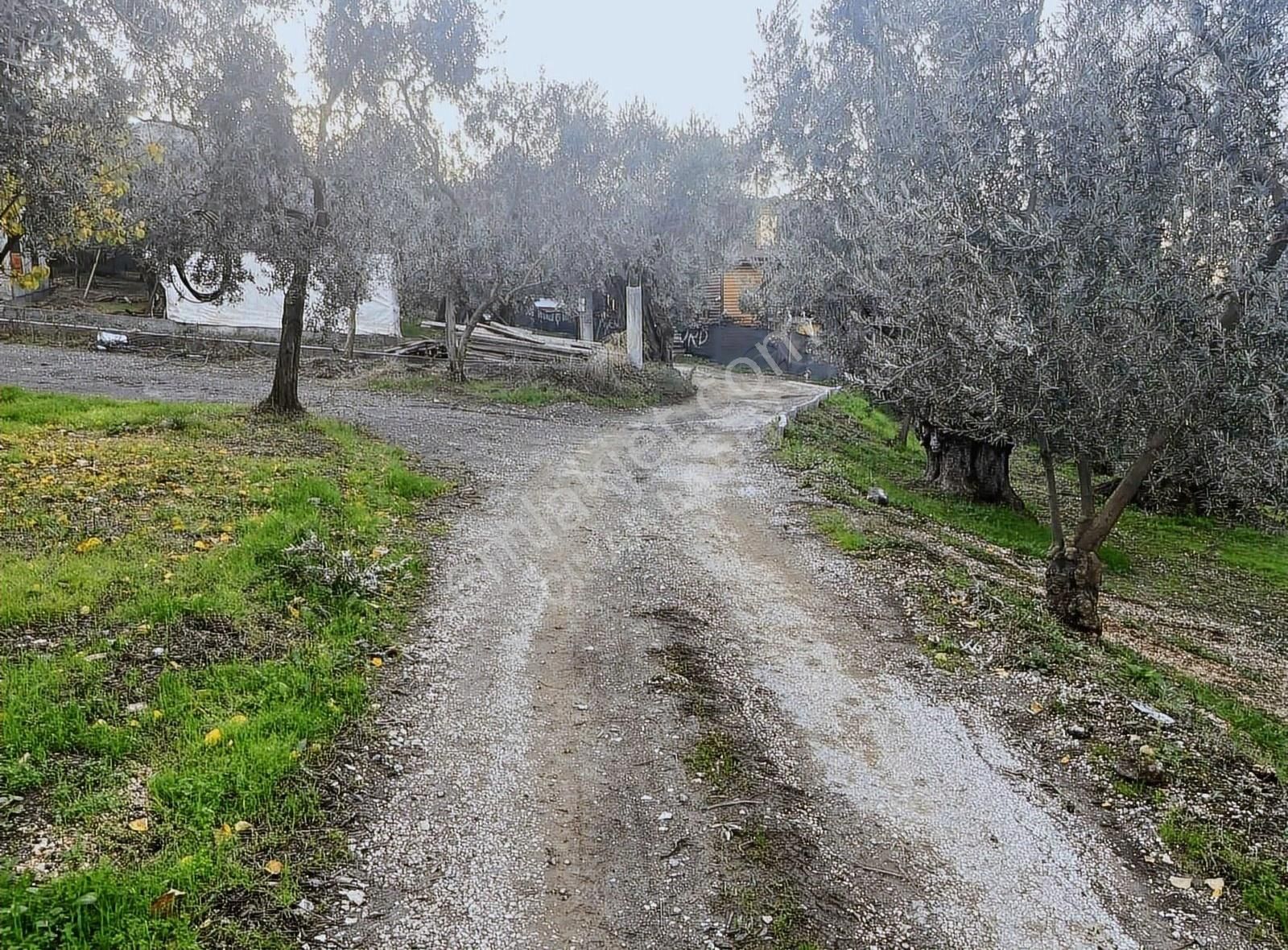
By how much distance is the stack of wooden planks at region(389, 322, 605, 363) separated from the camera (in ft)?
94.6

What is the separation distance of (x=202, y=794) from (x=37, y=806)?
773 mm

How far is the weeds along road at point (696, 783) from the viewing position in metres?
4.28

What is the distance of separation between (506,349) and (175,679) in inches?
991

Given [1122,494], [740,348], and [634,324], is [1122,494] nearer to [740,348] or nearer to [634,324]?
[634,324]

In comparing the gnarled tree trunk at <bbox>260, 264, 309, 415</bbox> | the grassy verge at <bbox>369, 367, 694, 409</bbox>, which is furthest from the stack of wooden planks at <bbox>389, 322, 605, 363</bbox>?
the gnarled tree trunk at <bbox>260, 264, 309, 415</bbox>

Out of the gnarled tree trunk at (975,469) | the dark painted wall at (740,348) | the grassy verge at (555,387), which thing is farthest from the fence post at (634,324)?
the gnarled tree trunk at (975,469)

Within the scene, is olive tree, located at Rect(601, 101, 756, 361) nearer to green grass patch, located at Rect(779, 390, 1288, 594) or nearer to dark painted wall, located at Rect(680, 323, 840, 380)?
dark painted wall, located at Rect(680, 323, 840, 380)

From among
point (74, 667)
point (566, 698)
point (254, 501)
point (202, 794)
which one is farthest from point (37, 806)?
point (254, 501)

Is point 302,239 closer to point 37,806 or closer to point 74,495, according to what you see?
point 74,495

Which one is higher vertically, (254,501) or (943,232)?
(943,232)

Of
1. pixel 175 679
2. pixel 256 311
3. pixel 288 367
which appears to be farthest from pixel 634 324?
pixel 175 679

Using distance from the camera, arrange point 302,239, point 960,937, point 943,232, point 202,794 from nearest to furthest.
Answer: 1. point 960,937
2. point 202,794
3. point 943,232
4. point 302,239

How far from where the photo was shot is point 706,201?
30641 mm

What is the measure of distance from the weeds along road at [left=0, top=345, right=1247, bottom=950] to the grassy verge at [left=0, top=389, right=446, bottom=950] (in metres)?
0.47
